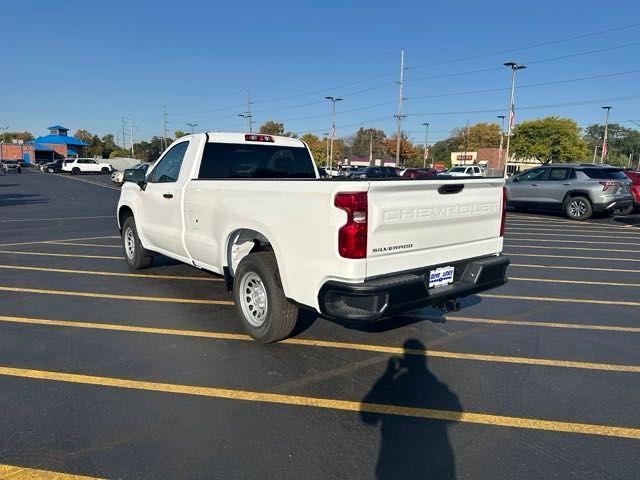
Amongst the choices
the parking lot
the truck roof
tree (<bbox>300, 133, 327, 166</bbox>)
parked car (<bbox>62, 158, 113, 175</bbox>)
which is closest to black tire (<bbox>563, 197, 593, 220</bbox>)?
the parking lot

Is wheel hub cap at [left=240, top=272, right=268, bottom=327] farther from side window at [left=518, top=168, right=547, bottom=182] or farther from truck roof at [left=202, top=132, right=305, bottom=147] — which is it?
side window at [left=518, top=168, right=547, bottom=182]

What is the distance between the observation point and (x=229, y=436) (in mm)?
3096

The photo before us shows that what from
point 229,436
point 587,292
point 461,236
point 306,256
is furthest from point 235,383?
point 587,292

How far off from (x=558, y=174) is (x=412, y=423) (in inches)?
613

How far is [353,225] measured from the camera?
3.50 metres

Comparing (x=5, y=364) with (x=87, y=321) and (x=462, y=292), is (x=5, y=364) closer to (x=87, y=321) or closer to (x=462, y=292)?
(x=87, y=321)

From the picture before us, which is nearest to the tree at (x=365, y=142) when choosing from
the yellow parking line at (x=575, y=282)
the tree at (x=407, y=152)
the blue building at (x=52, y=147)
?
the tree at (x=407, y=152)

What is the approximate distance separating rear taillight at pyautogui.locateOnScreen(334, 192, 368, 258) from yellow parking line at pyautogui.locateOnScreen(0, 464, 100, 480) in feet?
6.81

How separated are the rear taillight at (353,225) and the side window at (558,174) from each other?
15020 millimetres

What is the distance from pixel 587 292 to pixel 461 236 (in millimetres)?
3479

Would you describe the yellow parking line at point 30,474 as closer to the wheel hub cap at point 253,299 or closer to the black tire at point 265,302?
the black tire at point 265,302

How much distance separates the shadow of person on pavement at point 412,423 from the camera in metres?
2.79

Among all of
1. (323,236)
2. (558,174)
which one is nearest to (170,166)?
(323,236)

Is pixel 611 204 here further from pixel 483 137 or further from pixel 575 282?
pixel 483 137
